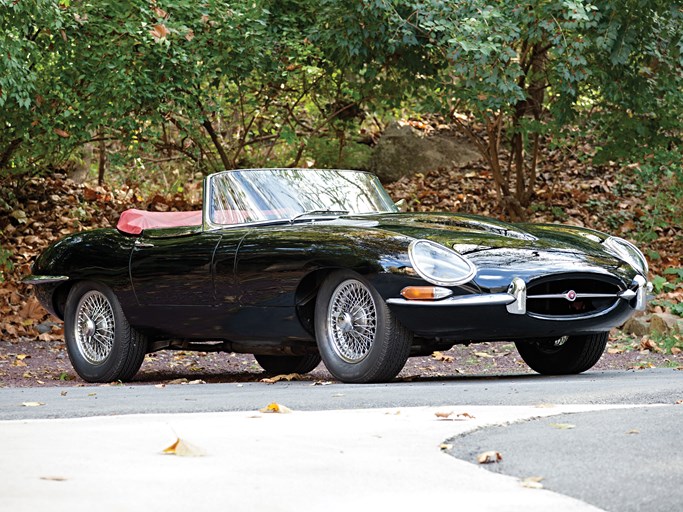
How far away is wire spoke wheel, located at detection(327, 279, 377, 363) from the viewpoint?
780cm

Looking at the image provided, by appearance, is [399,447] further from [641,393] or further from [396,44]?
[396,44]

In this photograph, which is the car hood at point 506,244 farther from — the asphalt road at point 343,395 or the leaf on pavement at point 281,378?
the leaf on pavement at point 281,378

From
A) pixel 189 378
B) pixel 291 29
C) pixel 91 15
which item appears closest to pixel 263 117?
pixel 291 29

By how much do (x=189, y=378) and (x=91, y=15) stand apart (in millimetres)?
5483

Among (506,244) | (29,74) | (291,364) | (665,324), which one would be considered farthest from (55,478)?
(665,324)

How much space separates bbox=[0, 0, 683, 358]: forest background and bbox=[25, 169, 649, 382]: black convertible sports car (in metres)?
3.20

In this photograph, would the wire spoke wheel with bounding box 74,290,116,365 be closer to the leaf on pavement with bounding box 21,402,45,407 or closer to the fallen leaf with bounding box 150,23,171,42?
the leaf on pavement with bounding box 21,402,45,407

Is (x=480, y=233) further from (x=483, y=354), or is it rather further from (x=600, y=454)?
(x=483, y=354)

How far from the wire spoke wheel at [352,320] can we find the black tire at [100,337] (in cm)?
206

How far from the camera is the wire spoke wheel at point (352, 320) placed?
780cm

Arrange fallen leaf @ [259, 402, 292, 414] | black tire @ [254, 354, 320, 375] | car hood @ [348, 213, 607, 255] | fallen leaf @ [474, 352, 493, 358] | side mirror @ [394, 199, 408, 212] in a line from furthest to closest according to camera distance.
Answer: fallen leaf @ [474, 352, 493, 358] → black tire @ [254, 354, 320, 375] → side mirror @ [394, 199, 408, 212] → car hood @ [348, 213, 607, 255] → fallen leaf @ [259, 402, 292, 414]

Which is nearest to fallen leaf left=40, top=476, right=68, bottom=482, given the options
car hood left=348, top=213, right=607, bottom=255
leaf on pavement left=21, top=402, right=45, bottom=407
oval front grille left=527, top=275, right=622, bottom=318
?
leaf on pavement left=21, top=402, right=45, bottom=407

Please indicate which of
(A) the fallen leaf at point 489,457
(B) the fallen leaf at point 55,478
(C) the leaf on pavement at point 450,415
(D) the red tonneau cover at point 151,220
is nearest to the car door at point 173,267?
(D) the red tonneau cover at point 151,220

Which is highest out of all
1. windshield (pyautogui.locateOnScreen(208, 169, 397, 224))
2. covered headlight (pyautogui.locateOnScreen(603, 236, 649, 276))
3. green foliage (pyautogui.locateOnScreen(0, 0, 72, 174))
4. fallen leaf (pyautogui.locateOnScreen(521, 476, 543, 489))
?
green foliage (pyautogui.locateOnScreen(0, 0, 72, 174))
